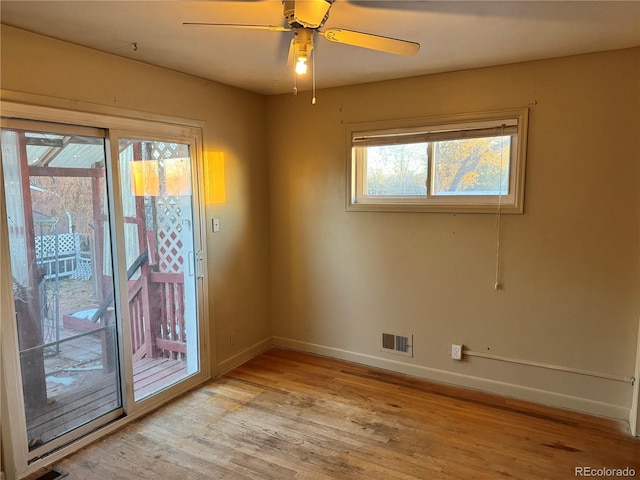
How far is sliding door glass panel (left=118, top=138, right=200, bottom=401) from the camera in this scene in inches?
115

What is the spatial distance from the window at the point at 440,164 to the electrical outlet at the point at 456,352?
3.57 ft

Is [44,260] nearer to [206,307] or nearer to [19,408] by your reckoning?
[19,408]

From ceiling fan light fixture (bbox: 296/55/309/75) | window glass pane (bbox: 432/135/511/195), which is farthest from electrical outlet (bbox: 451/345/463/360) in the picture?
ceiling fan light fixture (bbox: 296/55/309/75)

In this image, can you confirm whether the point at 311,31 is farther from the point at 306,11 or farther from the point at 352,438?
the point at 352,438

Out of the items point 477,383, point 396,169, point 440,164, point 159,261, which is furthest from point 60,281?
point 477,383

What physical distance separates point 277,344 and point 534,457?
8.11 ft

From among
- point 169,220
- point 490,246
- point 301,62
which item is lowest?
point 490,246

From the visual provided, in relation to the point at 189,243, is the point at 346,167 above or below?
above

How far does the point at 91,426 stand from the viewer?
2.68 m

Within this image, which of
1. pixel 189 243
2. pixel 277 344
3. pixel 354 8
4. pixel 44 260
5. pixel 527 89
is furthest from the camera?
pixel 277 344

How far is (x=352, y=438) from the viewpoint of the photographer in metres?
2.64

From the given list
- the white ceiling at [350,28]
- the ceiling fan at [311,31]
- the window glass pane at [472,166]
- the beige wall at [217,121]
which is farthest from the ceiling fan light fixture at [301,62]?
the window glass pane at [472,166]

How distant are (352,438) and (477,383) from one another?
1.21 meters

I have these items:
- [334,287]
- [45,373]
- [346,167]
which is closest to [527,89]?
[346,167]
